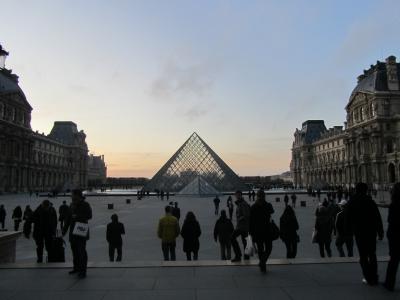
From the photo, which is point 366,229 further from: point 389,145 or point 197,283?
point 389,145

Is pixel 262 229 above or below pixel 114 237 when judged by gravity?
above

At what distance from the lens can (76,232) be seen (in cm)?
568

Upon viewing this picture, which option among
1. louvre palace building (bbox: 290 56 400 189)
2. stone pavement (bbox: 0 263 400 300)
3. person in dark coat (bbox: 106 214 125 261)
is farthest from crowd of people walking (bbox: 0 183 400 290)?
louvre palace building (bbox: 290 56 400 189)

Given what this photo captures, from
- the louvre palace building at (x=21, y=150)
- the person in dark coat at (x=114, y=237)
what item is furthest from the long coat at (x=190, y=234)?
the louvre palace building at (x=21, y=150)

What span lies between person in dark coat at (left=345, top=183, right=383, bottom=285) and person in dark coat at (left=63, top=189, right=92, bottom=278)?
363 cm

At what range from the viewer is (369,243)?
5.10 m

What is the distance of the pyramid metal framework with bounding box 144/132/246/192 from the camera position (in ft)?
152

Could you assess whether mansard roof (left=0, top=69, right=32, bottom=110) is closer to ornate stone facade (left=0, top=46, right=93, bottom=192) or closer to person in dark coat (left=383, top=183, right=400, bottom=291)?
ornate stone facade (left=0, top=46, right=93, bottom=192)

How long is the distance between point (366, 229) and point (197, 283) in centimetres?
224

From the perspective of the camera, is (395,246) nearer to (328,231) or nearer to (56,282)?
(328,231)

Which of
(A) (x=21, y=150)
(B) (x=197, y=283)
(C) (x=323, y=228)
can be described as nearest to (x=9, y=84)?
(A) (x=21, y=150)

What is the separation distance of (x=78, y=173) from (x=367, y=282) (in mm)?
99955

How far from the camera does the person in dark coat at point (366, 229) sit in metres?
5.07

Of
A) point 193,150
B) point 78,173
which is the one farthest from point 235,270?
point 78,173
